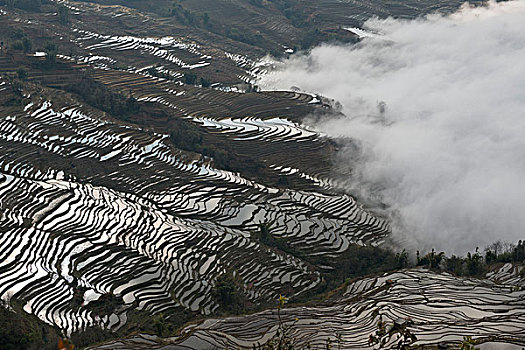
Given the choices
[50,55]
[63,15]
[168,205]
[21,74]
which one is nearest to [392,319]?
[168,205]

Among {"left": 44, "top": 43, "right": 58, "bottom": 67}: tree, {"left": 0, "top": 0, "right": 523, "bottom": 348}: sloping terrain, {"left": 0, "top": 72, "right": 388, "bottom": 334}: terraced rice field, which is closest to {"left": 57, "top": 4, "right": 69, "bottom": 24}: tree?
{"left": 0, "top": 0, "right": 523, "bottom": 348}: sloping terrain

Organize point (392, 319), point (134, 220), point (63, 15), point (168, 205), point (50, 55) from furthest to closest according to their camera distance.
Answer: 1. point (63, 15)
2. point (50, 55)
3. point (168, 205)
4. point (134, 220)
5. point (392, 319)

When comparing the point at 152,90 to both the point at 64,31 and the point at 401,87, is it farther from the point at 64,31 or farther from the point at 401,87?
the point at 401,87

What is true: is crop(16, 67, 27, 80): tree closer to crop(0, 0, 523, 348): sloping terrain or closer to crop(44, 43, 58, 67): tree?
crop(0, 0, 523, 348): sloping terrain

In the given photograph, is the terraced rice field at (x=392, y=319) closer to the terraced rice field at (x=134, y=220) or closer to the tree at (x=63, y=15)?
the terraced rice field at (x=134, y=220)

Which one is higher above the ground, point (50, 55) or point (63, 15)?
point (63, 15)

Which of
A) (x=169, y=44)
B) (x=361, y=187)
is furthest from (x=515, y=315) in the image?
(x=169, y=44)

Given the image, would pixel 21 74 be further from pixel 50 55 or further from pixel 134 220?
pixel 134 220

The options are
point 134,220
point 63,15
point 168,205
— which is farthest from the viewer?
point 63,15
